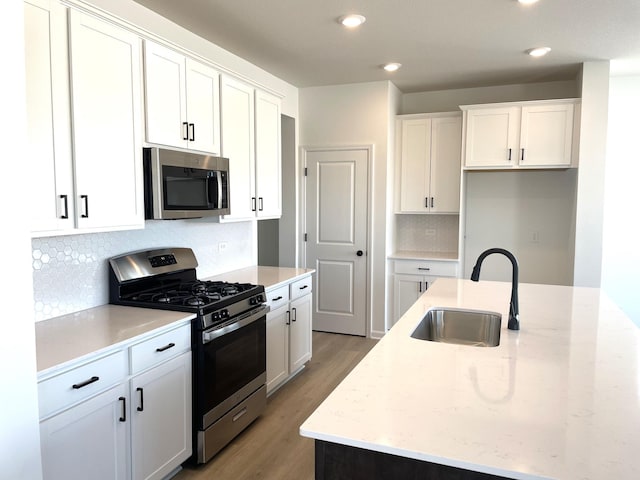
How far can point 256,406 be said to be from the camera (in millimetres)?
3039

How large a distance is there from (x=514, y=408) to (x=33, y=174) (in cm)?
196

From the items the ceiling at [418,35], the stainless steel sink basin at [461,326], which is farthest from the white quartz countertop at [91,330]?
the ceiling at [418,35]

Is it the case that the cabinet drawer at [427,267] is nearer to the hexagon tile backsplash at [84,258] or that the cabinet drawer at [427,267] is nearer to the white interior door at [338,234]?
the white interior door at [338,234]

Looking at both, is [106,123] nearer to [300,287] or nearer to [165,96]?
[165,96]

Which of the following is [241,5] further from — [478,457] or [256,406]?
[478,457]

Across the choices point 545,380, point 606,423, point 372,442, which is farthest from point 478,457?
point 545,380

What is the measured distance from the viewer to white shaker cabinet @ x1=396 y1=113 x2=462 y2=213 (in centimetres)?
486

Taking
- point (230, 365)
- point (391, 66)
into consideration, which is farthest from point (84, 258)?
point (391, 66)

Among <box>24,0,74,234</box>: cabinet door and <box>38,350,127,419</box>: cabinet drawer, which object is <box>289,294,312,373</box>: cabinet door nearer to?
<box>38,350,127,419</box>: cabinet drawer

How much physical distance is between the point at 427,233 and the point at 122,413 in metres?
3.94

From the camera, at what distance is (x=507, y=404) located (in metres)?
1.32

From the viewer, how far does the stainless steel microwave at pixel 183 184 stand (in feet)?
8.41

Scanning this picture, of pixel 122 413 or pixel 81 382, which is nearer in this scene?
pixel 81 382

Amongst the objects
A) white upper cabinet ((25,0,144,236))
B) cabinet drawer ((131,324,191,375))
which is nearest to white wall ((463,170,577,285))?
cabinet drawer ((131,324,191,375))
